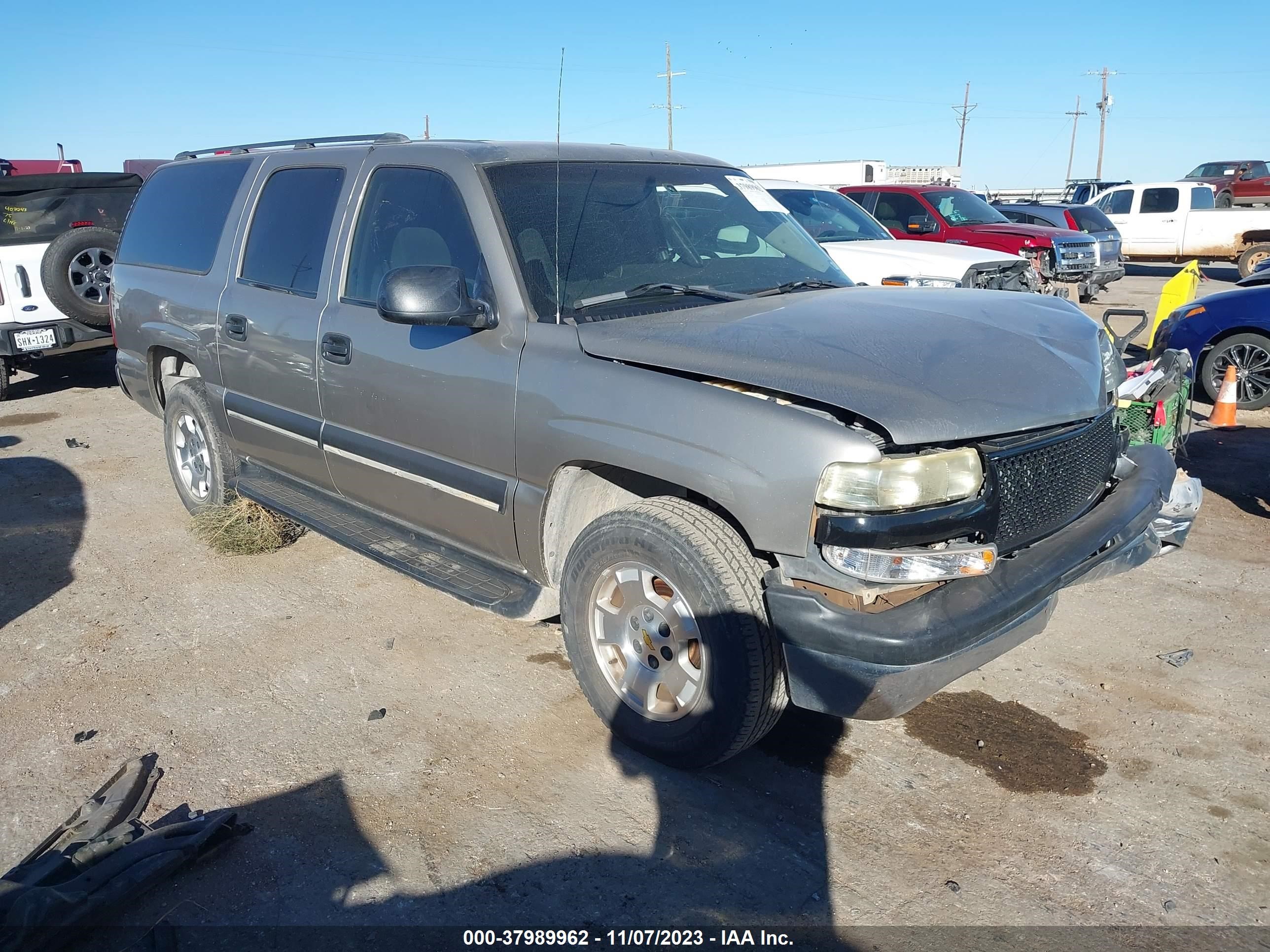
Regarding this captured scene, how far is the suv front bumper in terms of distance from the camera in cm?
262

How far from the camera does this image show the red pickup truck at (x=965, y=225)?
45.1ft

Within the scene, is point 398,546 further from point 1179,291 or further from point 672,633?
point 1179,291

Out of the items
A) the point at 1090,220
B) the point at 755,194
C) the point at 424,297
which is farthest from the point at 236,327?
the point at 1090,220

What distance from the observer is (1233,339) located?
27.0 feet

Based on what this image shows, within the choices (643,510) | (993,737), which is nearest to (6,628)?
(643,510)

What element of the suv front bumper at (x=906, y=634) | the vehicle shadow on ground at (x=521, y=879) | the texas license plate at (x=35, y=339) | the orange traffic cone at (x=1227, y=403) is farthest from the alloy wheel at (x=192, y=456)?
the orange traffic cone at (x=1227, y=403)

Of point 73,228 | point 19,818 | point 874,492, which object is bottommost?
point 19,818

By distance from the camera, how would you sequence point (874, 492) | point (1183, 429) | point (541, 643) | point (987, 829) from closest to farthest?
1. point (874, 492)
2. point (987, 829)
3. point (541, 643)
4. point (1183, 429)

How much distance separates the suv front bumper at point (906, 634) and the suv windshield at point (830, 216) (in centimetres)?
778

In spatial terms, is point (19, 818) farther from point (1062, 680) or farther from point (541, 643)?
point (1062, 680)

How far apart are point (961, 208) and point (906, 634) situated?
1323 centimetres

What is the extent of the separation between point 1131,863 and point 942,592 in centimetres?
94

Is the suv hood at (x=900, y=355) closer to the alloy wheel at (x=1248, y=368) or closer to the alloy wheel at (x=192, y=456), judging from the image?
the alloy wheel at (x=192, y=456)

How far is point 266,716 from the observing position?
362 centimetres
